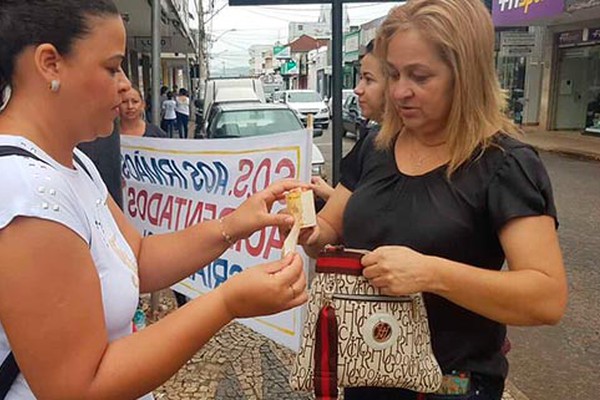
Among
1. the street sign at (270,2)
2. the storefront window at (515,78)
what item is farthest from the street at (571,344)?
the storefront window at (515,78)

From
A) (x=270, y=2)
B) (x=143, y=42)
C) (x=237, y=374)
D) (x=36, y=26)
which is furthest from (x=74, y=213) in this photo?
(x=143, y=42)

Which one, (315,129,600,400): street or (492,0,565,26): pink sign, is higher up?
(492,0,565,26): pink sign

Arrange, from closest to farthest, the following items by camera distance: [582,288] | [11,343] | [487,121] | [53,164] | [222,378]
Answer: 1. [11,343]
2. [53,164]
3. [487,121]
4. [222,378]
5. [582,288]

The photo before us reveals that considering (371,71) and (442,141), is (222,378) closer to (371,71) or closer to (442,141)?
(371,71)

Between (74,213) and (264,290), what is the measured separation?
1.30 ft

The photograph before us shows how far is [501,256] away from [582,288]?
4361 millimetres

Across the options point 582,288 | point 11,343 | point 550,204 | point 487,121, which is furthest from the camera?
point 582,288

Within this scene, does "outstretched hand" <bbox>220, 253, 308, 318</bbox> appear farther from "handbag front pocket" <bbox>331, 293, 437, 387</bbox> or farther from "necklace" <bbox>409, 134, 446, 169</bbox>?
"necklace" <bbox>409, 134, 446, 169</bbox>

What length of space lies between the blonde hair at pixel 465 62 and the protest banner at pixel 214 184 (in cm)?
101

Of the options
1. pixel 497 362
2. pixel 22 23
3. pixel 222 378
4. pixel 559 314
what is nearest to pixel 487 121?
pixel 559 314

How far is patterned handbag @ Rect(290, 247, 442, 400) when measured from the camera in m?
1.47

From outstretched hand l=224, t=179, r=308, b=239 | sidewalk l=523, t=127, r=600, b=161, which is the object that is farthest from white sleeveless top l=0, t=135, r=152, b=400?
sidewalk l=523, t=127, r=600, b=161

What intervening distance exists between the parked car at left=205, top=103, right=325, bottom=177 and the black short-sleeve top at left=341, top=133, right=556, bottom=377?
8.03 metres

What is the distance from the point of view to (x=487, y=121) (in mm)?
1557
